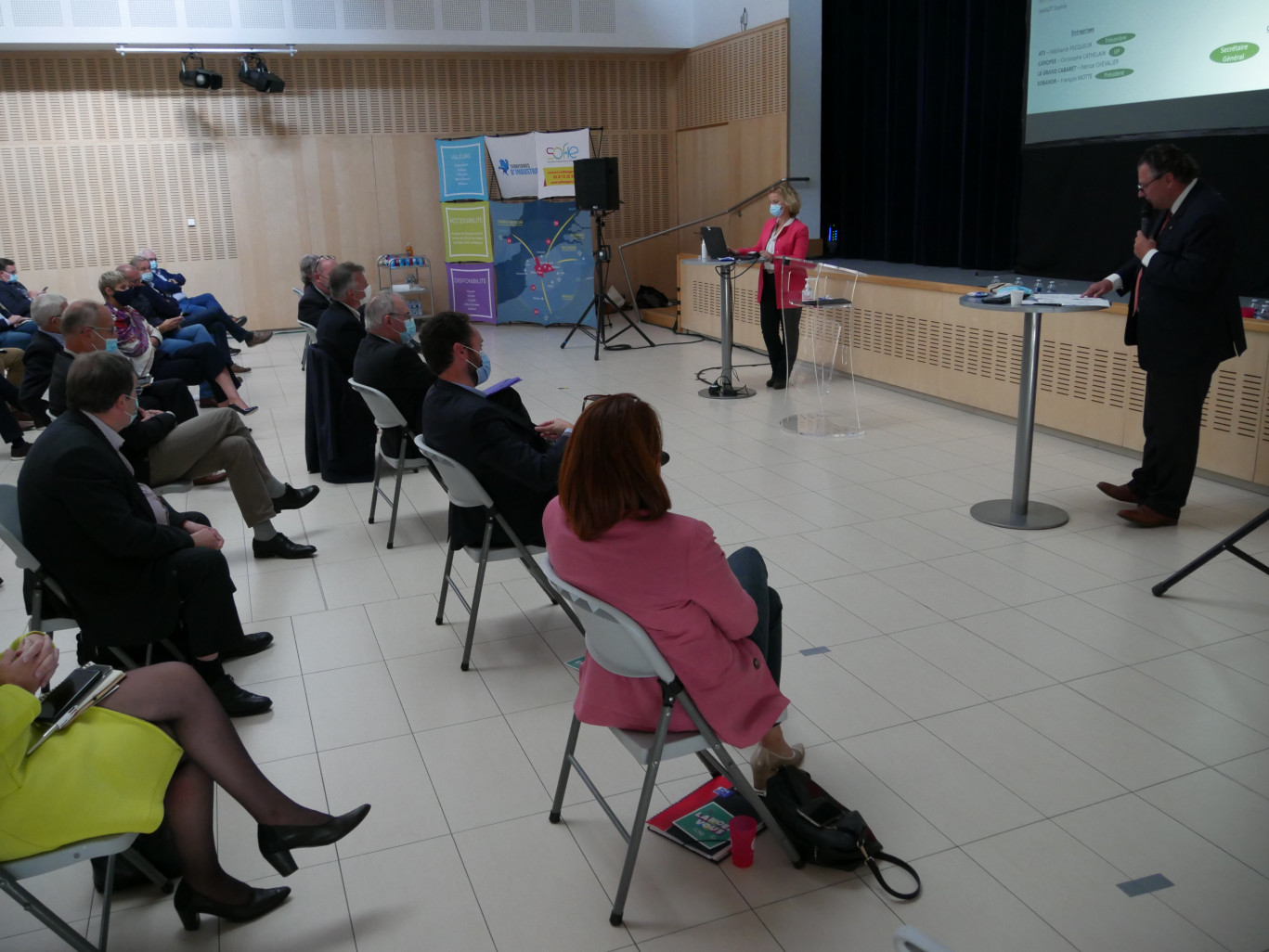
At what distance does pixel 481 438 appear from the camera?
3.20m

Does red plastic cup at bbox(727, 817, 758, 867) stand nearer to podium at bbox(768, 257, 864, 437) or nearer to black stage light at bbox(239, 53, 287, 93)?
podium at bbox(768, 257, 864, 437)

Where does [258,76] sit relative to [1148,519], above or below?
above

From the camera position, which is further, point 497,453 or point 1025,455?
point 1025,455

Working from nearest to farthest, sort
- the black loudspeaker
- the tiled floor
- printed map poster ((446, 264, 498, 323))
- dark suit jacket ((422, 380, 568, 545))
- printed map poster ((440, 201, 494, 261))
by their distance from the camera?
the tiled floor → dark suit jacket ((422, 380, 568, 545)) → the black loudspeaker → printed map poster ((440, 201, 494, 261)) → printed map poster ((446, 264, 498, 323))

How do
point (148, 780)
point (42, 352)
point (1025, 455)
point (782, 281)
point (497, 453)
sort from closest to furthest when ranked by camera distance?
point (148, 780), point (497, 453), point (1025, 455), point (42, 352), point (782, 281)

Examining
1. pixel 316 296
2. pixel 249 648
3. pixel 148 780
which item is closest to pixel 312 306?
pixel 316 296

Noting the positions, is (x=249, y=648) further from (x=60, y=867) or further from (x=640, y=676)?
(x=640, y=676)

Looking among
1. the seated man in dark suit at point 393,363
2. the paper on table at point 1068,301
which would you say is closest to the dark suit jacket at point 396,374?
the seated man in dark suit at point 393,363

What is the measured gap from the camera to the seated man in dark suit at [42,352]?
5.27 meters

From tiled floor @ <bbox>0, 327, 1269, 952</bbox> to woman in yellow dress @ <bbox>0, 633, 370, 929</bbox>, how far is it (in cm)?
13

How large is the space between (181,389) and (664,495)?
4588 millimetres

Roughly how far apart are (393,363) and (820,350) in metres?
3.90

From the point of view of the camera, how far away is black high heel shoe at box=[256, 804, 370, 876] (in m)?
2.22

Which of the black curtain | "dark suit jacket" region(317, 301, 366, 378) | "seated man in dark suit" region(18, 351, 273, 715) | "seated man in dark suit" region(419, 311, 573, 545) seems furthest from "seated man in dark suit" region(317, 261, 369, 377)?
the black curtain
